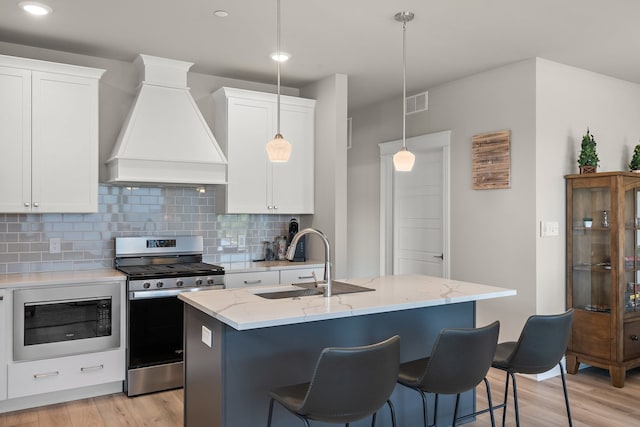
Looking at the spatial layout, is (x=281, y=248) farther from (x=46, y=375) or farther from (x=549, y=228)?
(x=549, y=228)

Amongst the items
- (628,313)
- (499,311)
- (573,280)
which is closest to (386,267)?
(499,311)

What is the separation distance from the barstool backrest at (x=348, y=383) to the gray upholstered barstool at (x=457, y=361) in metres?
0.31

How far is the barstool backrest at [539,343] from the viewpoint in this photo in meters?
2.65

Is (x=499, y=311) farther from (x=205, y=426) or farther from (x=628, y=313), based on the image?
(x=205, y=426)

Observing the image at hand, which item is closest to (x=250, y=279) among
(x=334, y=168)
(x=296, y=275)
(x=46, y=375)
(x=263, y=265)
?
(x=263, y=265)

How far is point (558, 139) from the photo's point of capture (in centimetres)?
438

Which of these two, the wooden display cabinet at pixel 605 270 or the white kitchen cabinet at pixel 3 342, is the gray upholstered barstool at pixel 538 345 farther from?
the white kitchen cabinet at pixel 3 342

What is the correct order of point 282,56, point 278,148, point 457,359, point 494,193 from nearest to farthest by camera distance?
point 457,359 → point 278,148 → point 282,56 → point 494,193

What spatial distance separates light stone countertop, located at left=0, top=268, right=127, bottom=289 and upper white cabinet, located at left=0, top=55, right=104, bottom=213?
19.0 inches

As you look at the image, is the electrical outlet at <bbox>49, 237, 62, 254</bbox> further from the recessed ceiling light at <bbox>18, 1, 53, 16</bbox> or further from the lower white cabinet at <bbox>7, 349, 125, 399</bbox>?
the recessed ceiling light at <bbox>18, 1, 53, 16</bbox>

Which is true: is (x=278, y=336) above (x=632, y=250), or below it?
below

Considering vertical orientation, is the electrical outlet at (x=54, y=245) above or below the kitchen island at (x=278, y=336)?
above

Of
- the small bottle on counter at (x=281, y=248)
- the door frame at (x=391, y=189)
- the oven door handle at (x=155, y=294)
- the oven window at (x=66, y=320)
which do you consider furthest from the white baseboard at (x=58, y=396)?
the door frame at (x=391, y=189)

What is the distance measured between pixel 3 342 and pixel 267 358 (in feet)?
6.63
